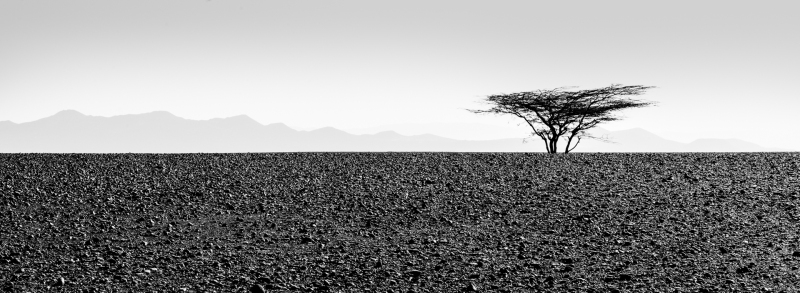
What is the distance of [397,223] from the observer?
10.0 m

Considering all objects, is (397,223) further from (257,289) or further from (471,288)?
(257,289)

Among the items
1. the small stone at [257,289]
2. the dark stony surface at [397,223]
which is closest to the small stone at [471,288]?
the dark stony surface at [397,223]

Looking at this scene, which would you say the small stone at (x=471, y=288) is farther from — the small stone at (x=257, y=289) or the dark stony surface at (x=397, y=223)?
the small stone at (x=257, y=289)

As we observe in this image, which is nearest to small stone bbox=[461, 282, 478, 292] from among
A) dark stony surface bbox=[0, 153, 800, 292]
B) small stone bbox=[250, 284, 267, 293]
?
dark stony surface bbox=[0, 153, 800, 292]

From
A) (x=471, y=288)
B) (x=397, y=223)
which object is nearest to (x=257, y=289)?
(x=471, y=288)

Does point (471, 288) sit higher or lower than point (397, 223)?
lower

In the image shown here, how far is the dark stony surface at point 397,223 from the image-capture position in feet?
25.5

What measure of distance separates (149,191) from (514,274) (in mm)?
7033

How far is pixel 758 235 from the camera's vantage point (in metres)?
9.45

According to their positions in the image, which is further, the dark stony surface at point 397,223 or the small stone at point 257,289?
the dark stony surface at point 397,223

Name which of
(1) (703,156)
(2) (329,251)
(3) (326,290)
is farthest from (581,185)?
(3) (326,290)

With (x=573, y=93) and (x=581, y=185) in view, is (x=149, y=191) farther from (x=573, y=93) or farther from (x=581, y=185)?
(x=573, y=93)

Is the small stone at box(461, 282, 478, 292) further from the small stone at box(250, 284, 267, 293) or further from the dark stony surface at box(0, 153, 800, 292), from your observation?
the small stone at box(250, 284, 267, 293)

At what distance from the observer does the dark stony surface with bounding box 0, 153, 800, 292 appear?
7.76m
